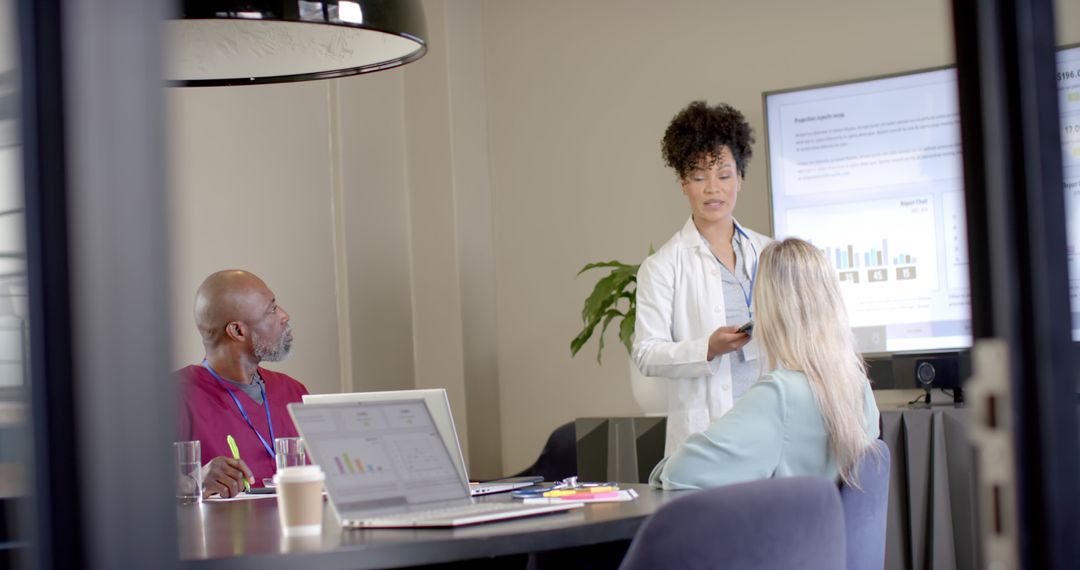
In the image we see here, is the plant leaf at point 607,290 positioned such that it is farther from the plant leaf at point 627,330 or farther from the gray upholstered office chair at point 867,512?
the gray upholstered office chair at point 867,512

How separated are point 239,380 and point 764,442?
1.72 metres

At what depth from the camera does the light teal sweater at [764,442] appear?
2211 mm

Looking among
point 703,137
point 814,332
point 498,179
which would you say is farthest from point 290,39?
point 498,179

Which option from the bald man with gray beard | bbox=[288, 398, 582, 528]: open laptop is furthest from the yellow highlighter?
bbox=[288, 398, 582, 528]: open laptop

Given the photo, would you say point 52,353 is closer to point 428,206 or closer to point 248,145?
point 248,145

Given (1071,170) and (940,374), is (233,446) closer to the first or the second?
(940,374)

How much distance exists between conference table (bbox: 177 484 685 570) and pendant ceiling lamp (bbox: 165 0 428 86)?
2.95 ft

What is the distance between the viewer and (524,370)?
205 inches

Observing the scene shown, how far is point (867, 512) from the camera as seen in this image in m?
2.15

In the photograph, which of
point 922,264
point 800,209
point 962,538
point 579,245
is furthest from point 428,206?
point 962,538

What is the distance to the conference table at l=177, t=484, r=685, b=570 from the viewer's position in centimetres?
156

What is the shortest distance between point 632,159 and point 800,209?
2.67ft

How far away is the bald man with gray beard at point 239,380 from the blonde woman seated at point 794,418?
4.13ft

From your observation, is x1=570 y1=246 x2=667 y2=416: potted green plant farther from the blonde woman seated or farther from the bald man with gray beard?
the blonde woman seated
